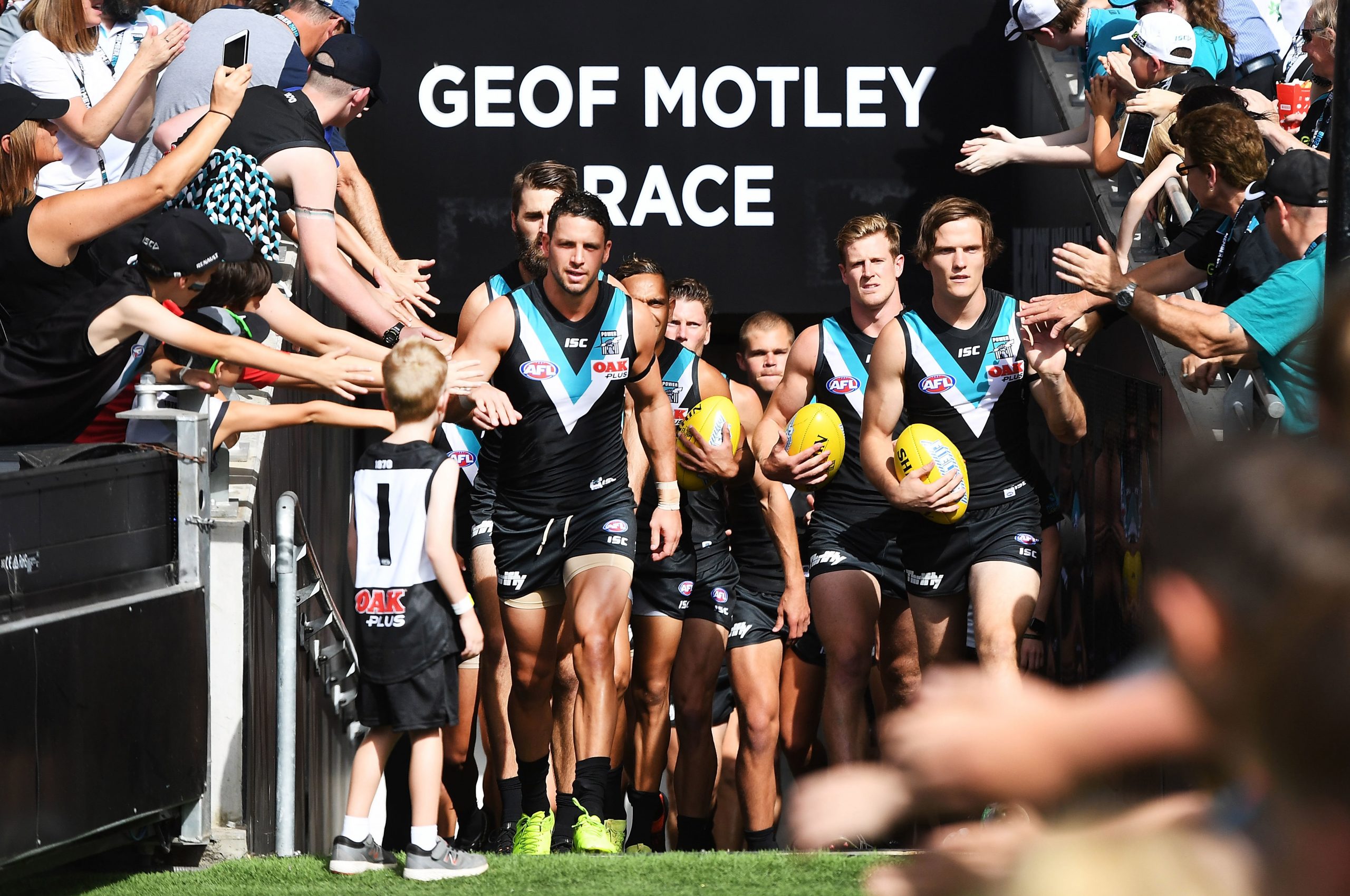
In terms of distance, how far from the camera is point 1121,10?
9156 millimetres

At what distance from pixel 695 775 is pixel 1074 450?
3.59 metres

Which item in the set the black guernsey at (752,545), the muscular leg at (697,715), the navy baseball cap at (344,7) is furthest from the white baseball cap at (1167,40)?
the navy baseball cap at (344,7)

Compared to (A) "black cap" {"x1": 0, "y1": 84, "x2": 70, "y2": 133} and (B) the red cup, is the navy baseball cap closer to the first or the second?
(A) "black cap" {"x1": 0, "y1": 84, "x2": 70, "y2": 133}

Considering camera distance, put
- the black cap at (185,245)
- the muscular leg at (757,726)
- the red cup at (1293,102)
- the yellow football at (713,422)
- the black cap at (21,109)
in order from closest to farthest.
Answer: the black cap at (21,109)
the black cap at (185,245)
the muscular leg at (757,726)
the yellow football at (713,422)
the red cup at (1293,102)

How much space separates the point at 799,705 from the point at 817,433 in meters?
1.62

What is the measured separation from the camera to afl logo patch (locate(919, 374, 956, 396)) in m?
6.76

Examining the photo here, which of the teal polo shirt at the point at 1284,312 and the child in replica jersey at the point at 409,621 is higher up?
the teal polo shirt at the point at 1284,312

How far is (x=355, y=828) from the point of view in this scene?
556 cm

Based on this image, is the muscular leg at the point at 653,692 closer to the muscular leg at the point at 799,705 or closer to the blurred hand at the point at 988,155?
the muscular leg at the point at 799,705

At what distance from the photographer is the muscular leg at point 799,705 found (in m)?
7.83

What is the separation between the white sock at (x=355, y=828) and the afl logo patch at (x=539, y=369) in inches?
92.9

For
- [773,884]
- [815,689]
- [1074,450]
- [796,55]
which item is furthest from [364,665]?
[796,55]

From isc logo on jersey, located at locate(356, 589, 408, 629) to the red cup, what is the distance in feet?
18.4

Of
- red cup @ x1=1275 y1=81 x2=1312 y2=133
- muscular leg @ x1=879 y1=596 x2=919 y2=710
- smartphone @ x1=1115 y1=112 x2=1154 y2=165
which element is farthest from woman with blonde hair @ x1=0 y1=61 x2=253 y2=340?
red cup @ x1=1275 y1=81 x2=1312 y2=133
